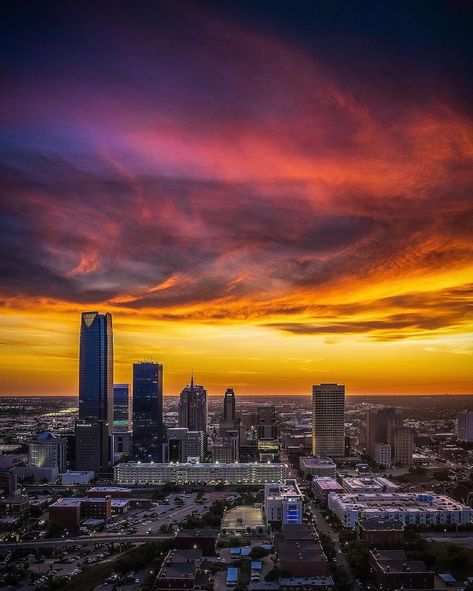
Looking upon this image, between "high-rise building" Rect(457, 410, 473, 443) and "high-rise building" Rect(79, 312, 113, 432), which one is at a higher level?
"high-rise building" Rect(79, 312, 113, 432)

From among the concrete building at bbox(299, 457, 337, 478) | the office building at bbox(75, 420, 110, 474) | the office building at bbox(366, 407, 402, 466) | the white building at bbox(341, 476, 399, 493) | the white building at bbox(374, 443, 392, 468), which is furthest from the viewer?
the office building at bbox(366, 407, 402, 466)

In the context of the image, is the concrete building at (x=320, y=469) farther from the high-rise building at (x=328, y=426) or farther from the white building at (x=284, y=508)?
the white building at (x=284, y=508)

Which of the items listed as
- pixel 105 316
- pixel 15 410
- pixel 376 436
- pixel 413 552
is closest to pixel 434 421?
pixel 376 436

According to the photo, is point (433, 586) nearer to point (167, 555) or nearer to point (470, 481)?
point (167, 555)

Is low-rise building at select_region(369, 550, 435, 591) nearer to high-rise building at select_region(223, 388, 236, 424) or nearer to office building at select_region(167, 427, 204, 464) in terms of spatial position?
office building at select_region(167, 427, 204, 464)

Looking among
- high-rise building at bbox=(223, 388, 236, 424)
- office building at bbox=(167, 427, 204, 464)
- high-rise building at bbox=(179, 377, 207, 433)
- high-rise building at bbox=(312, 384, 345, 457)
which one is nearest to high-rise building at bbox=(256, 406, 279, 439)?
high-rise building at bbox=(312, 384, 345, 457)
